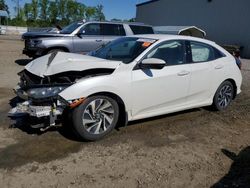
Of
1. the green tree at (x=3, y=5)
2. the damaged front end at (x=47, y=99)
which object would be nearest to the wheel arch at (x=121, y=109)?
the damaged front end at (x=47, y=99)

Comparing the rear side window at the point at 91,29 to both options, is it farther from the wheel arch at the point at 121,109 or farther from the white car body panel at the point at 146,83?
the wheel arch at the point at 121,109

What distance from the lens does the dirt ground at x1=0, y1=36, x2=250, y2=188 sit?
377 cm

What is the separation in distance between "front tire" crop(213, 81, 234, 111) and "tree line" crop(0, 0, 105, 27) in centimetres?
6072

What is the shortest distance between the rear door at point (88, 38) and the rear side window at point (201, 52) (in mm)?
6495

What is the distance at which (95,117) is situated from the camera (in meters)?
4.79

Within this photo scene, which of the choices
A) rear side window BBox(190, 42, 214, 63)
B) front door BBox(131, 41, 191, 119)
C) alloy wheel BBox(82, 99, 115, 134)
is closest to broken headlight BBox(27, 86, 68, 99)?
alloy wheel BBox(82, 99, 115, 134)

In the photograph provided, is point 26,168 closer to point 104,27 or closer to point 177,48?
point 177,48

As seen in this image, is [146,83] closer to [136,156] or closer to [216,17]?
[136,156]

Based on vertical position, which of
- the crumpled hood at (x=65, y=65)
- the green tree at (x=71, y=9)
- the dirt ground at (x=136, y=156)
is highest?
the green tree at (x=71, y=9)

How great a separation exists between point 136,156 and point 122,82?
1.17m

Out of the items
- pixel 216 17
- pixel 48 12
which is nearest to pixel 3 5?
pixel 48 12

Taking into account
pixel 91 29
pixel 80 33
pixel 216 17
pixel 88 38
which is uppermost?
pixel 216 17

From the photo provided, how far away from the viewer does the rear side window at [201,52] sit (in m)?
6.01

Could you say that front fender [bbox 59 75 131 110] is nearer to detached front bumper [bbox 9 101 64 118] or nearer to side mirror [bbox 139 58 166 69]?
detached front bumper [bbox 9 101 64 118]
